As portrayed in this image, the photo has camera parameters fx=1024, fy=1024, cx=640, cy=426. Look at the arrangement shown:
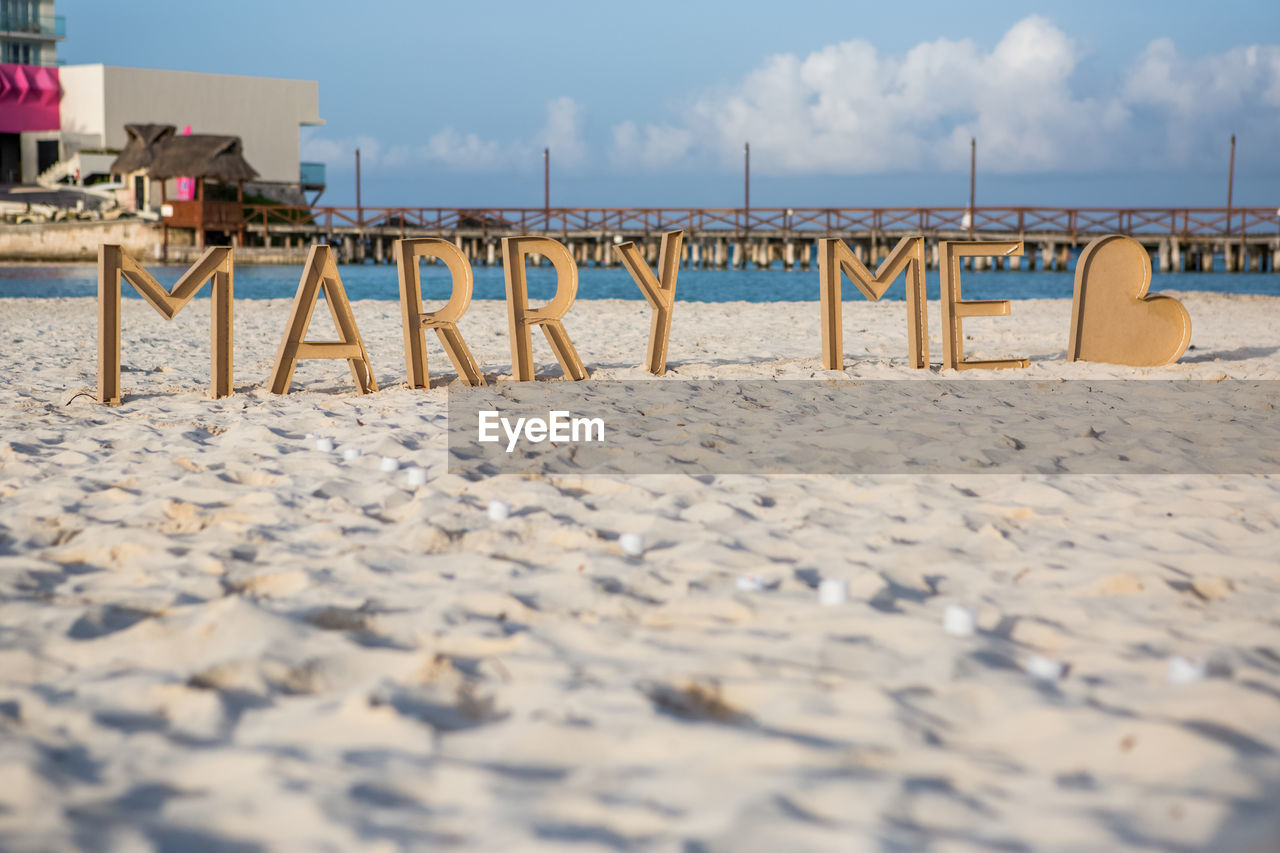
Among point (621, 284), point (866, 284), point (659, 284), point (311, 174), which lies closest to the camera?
point (659, 284)

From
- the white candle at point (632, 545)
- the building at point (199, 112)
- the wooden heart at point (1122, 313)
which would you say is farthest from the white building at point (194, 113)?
the white candle at point (632, 545)

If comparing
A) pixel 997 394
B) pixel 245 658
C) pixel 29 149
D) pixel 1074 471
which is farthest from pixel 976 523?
pixel 29 149

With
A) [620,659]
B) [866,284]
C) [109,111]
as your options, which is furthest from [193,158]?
[620,659]

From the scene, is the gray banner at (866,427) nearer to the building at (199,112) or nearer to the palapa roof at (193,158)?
the palapa roof at (193,158)

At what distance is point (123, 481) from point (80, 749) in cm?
237

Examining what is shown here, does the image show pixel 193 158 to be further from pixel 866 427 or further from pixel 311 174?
pixel 866 427

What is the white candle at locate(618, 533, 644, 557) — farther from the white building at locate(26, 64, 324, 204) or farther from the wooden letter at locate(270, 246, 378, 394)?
the white building at locate(26, 64, 324, 204)

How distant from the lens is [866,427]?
5418 millimetres

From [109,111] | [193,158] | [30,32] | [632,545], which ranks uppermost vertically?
[30,32]

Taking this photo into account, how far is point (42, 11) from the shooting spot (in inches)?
1836

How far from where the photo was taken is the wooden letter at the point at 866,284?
7672mm

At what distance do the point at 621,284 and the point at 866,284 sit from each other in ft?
74.4

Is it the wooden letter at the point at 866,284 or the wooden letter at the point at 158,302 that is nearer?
the wooden letter at the point at 158,302

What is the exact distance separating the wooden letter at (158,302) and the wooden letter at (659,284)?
2646mm
